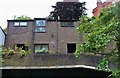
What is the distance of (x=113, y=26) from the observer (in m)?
8.70

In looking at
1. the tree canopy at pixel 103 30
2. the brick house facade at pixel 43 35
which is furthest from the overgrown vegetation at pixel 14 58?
the tree canopy at pixel 103 30

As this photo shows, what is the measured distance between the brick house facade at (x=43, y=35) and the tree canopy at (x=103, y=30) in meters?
Result: 13.2

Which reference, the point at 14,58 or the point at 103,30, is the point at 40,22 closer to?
the point at 14,58

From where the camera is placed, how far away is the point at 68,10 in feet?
120

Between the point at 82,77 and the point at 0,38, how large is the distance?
6.32 meters

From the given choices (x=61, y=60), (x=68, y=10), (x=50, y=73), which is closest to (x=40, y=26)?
(x=50, y=73)

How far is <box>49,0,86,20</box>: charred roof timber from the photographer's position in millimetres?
36406

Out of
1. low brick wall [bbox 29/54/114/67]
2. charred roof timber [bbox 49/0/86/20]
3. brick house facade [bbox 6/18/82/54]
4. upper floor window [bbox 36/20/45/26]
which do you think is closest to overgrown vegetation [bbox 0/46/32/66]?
low brick wall [bbox 29/54/114/67]

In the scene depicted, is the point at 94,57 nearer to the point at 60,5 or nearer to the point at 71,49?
the point at 71,49

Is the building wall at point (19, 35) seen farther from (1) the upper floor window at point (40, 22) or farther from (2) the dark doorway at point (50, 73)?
(2) the dark doorway at point (50, 73)

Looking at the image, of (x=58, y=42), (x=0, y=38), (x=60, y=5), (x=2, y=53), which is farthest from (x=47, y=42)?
(x=60, y=5)

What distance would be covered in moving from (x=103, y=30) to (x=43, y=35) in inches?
599

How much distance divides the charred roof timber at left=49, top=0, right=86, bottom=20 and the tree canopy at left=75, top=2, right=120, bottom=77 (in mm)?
25835

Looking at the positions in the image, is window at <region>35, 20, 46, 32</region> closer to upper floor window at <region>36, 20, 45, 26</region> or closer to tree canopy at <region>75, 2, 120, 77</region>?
upper floor window at <region>36, 20, 45, 26</region>
